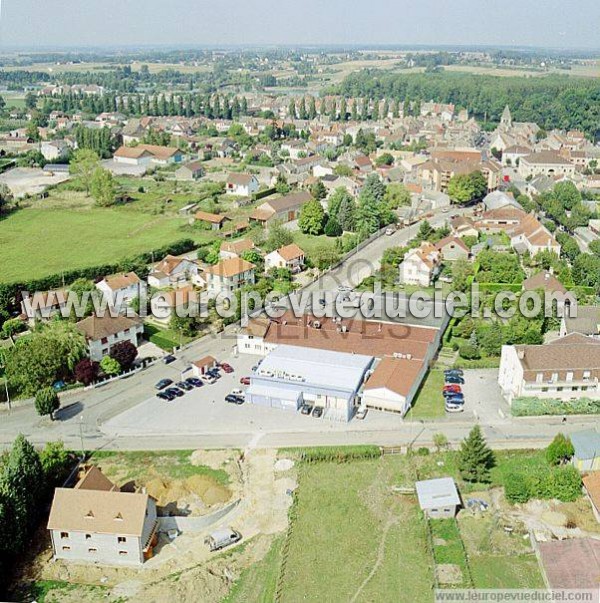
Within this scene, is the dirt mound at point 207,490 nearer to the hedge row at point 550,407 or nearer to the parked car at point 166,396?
the parked car at point 166,396

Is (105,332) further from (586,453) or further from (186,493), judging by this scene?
(586,453)

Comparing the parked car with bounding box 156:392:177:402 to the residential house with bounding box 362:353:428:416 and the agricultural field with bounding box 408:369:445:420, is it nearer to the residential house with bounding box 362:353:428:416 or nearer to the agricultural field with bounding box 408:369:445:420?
the residential house with bounding box 362:353:428:416

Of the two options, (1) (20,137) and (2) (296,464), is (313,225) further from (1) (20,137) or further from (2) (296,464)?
(1) (20,137)

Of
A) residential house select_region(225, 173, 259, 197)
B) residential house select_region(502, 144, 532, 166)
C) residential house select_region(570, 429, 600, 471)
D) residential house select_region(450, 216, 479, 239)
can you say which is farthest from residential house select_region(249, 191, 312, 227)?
residential house select_region(570, 429, 600, 471)

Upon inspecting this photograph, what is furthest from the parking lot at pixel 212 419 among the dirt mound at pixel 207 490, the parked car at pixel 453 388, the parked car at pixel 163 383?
the parked car at pixel 453 388

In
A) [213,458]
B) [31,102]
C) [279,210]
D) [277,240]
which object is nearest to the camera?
[213,458]

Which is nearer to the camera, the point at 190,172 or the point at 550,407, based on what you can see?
the point at 550,407

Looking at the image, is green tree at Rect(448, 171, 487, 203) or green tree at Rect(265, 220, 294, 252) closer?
green tree at Rect(265, 220, 294, 252)

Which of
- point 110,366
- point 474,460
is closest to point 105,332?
point 110,366
